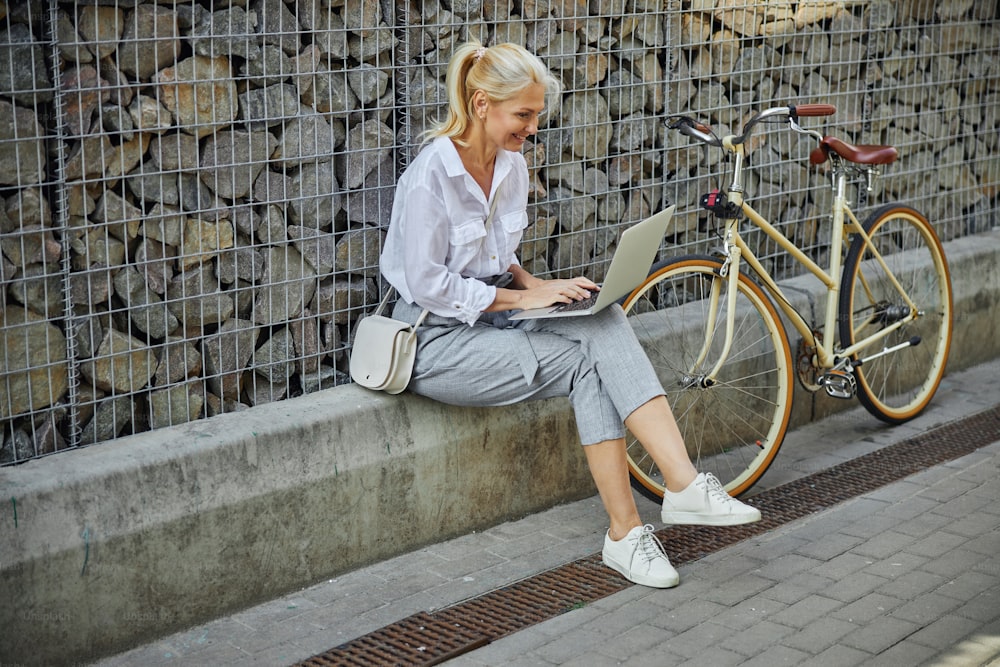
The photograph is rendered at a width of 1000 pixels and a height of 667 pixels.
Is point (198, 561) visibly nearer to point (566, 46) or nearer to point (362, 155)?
point (362, 155)

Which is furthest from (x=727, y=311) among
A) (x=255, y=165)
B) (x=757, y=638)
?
(x=255, y=165)

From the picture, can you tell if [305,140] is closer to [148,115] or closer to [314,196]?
[314,196]

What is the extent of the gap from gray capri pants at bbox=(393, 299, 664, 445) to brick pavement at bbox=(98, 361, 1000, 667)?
0.55 meters

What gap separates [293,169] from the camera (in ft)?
13.4

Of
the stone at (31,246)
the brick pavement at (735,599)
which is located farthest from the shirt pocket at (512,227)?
the stone at (31,246)

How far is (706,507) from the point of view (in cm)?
402

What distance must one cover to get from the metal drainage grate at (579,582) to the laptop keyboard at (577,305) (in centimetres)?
86

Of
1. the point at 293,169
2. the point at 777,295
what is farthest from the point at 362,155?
the point at 777,295

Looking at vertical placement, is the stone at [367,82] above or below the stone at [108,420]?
above

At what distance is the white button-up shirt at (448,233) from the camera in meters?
4.02

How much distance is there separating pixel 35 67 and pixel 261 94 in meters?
0.71

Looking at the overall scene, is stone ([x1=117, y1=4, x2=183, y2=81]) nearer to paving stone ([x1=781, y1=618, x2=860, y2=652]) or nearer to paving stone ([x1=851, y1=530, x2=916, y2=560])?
paving stone ([x1=781, y1=618, x2=860, y2=652])

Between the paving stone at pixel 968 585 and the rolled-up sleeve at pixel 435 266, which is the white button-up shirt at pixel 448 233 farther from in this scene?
the paving stone at pixel 968 585

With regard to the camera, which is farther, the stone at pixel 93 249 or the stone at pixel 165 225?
the stone at pixel 165 225
